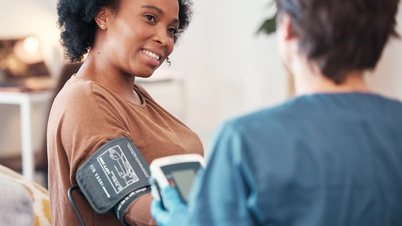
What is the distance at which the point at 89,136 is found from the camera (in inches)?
54.3

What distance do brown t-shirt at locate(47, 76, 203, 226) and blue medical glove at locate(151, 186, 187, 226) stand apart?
0.17 m

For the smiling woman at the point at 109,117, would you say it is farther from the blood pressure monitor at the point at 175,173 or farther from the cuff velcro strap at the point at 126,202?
the blood pressure monitor at the point at 175,173

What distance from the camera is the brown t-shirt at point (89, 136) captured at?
1.37 meters

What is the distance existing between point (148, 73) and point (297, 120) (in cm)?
77

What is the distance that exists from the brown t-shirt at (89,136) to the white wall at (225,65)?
3139 mm

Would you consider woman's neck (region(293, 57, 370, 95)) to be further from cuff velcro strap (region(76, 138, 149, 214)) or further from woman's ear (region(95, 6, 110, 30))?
woman's ear (region(95, 6, 110, 30))

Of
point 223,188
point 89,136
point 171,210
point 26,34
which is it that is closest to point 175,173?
point 171,210

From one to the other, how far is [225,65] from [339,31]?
12.7ft

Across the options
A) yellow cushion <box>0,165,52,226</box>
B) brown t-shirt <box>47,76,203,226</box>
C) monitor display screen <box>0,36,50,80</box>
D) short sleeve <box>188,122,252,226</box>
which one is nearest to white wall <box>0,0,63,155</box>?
monitor display screen <box>0,36,50,80</box>

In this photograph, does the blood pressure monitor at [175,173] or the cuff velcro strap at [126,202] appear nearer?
the blood pressure monitor at [175,173]

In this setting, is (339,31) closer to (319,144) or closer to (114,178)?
(319,144)

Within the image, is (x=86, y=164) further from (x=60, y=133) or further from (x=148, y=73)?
(x=148, y=73)

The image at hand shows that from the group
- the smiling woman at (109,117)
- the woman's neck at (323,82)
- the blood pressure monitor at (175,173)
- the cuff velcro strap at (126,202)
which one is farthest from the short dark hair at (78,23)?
the woman's neck at (323,82)

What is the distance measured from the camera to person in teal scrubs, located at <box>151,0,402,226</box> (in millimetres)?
905
